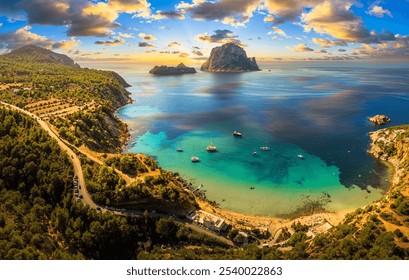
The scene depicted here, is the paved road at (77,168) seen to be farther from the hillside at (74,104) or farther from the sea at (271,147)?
the sea at (271,147)

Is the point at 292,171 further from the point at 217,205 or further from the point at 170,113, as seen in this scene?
the point at 170,113

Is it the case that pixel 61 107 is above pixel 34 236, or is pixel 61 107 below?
above

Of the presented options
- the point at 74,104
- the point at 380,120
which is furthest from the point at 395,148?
the point at 74,104

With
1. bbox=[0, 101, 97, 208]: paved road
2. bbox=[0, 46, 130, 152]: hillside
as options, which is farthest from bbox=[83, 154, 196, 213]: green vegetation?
bbox=[0, 46, 130, 152]: hillside

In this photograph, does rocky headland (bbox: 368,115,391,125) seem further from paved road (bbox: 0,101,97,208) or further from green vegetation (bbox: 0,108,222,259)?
paved road (bbox: 0,101,97,208)

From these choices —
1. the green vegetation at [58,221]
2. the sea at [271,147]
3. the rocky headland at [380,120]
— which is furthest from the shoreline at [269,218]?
the rocky headland at [380,120]

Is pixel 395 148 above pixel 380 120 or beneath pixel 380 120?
beneath

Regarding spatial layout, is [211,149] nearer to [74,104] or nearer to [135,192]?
[135,192]
